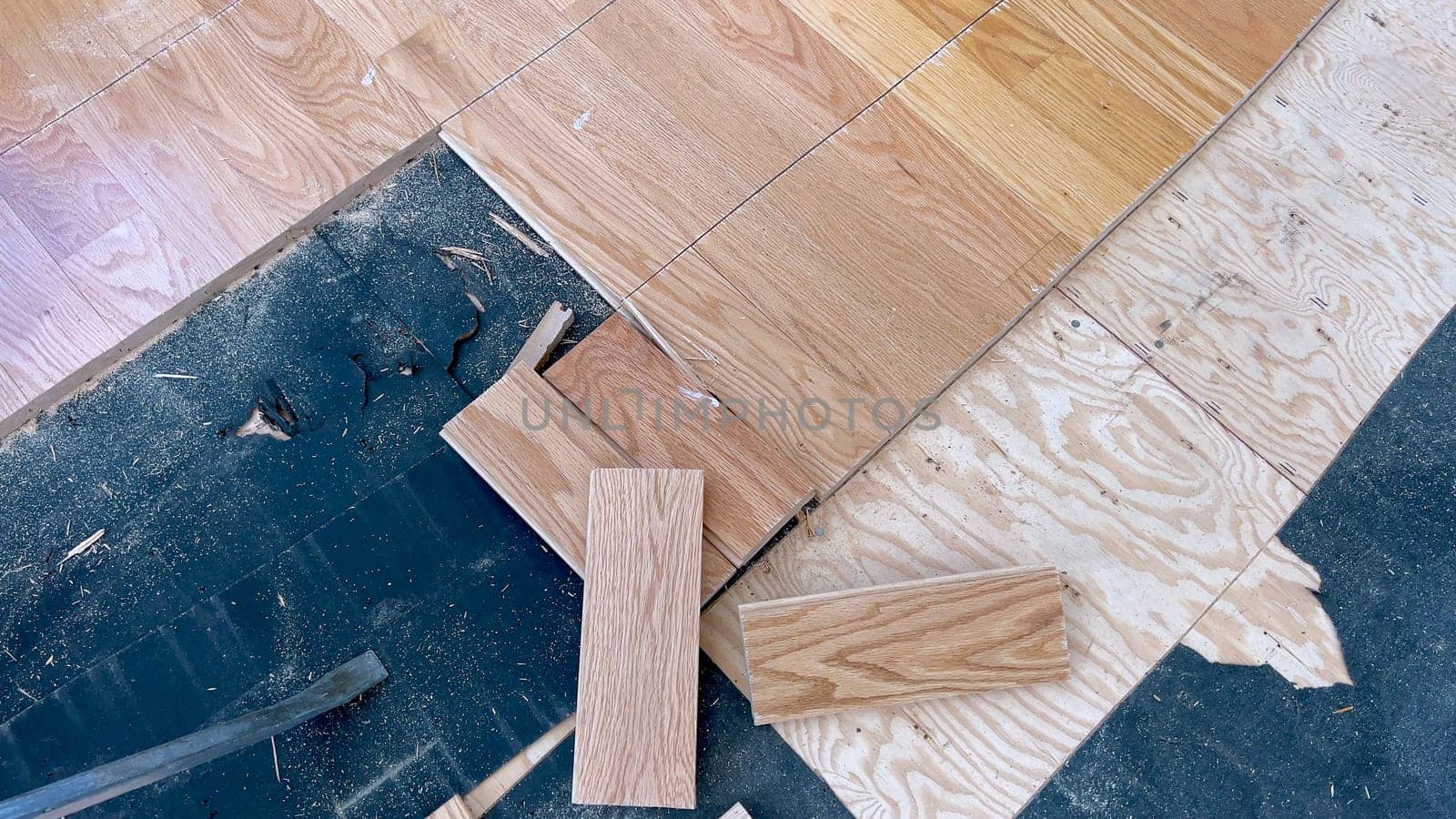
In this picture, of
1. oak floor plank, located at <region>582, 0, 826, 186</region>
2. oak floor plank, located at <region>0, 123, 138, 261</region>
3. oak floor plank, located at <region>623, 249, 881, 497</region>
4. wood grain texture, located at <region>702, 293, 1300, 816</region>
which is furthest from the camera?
oak floor plank, located at <region>582, 0, 826, 186</region>

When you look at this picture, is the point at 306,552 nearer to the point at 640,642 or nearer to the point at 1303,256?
the point at 640,642

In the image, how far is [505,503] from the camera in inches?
92.2

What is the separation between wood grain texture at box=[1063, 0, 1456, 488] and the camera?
246cm

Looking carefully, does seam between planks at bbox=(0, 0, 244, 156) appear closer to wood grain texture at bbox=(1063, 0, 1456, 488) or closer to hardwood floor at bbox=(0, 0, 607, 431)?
hardwood floor at bbox=(0, 0, 607, 431)

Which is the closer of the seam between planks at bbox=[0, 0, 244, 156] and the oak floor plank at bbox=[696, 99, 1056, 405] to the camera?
the oak floor plank at bbox=[696, 99, 1056, 405]

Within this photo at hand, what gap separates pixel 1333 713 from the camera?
2256mm

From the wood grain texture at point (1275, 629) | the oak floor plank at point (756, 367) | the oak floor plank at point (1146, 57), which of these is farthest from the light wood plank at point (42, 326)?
the wood grain texture at point (1275, 629)

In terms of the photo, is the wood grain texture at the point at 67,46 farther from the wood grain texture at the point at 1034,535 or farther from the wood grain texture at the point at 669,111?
the wood grain texture at the point at 1034,535

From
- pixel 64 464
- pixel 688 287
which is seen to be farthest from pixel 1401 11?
pixel 64 464

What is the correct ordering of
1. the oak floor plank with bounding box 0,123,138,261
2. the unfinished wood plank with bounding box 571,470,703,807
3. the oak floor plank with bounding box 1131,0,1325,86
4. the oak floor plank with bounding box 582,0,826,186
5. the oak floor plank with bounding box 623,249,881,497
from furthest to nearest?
the oak floor plank with bounding box 1131,0,1325,86
the oak floor plank with bounding box 582,0,826,186
the oak floor plank with bounding box 0,123,138,261
the oak floor plank with bounding box 623,249,881,497
the unfinished wood plank with bounding box 571,470,703,807

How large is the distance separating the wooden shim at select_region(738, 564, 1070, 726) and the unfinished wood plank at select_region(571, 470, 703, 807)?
0.17m

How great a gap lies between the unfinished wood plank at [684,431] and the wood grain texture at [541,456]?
46 millimetres

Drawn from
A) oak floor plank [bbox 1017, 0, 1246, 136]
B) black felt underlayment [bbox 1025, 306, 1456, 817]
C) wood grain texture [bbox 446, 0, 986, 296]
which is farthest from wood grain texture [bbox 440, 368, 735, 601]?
oak floor plank [bbox 1017, 0, 1246, 136]

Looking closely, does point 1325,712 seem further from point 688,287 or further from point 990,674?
point 688,287
